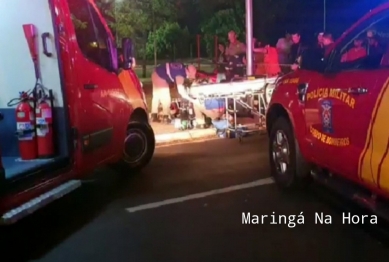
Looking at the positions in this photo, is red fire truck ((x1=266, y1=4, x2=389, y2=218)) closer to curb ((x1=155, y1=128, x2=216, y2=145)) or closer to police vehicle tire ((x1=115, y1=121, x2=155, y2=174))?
police vehicle tire ((x1=115, y1=121, x2=155, y2=174))

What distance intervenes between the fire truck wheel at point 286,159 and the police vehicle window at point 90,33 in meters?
2.08

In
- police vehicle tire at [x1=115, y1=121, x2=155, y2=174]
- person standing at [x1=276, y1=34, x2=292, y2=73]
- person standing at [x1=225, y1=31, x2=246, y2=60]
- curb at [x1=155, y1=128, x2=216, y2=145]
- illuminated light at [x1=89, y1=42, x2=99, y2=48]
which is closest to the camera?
illuminated light at [x1=89, y1=42, x2=99, y2=48]

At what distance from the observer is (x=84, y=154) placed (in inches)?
243

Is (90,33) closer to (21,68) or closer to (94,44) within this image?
(94,44)

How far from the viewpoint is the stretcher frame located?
1034 centimetres

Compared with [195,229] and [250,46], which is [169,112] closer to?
[250,46]

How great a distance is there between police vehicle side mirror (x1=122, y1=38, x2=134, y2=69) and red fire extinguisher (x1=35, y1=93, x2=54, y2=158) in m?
1.46

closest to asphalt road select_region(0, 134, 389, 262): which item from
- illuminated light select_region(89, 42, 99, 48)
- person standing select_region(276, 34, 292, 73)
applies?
illuminated light select_region(89, 42, 99, 48)

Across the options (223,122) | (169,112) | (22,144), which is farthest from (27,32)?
(169,112)

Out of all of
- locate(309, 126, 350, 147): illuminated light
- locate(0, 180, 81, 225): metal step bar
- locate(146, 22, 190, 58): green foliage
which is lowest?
locate(0, 180, 81, 225): metal step bar

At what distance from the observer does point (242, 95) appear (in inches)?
427

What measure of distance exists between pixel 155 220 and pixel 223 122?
5.72 m

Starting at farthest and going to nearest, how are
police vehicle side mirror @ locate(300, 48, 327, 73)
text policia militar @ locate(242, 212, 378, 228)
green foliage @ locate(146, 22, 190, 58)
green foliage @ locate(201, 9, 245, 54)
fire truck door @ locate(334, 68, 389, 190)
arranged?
green foliage @ locate(201, 9, 245, 54), green foliage @ locate(146, 22, 190, 58), police vehicle side mirror @ locate(300, 48, 327, 73), text policia militar @ locate(242, 212, 378, 228), fire truck door @ locate(334, 68, 389, 190)

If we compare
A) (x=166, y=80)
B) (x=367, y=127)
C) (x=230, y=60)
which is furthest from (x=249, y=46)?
(x=367, y=127)
